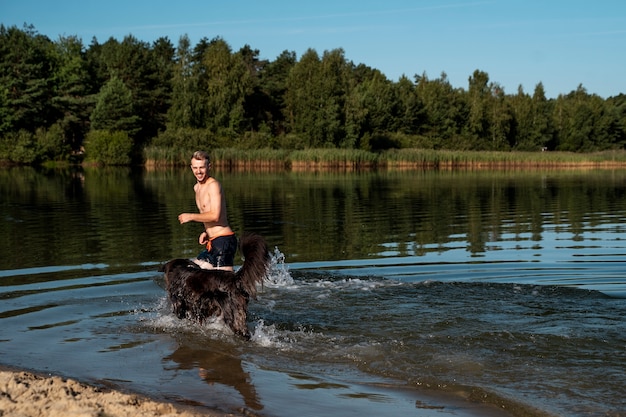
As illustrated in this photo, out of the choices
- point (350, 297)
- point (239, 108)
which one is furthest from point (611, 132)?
point (350, 297)

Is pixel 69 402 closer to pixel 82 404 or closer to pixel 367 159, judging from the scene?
pixel 82 404

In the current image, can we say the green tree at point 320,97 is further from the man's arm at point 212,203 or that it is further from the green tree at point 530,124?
Answer: the man's arm at point 212,203

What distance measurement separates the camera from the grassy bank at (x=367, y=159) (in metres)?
71.9

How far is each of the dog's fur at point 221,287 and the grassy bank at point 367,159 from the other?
203 feet

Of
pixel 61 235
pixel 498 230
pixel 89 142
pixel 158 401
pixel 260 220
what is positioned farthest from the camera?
pixel 89 142

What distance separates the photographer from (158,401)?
6.36 metres

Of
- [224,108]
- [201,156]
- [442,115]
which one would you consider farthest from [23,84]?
[201,156]

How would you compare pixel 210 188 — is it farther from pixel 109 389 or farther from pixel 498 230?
pixel 498 230

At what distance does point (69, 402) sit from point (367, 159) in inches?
2791

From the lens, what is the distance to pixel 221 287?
27.8 ft

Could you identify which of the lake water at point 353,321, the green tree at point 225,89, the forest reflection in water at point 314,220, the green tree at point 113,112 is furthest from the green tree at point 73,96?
the lake water at point 353,321

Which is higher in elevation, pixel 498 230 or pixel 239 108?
pixel 239 108

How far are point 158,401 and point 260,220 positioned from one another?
664 inches

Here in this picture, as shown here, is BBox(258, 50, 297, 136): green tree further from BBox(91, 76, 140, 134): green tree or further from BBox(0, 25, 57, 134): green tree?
BBox(0, 25, 57, 134): green tree
